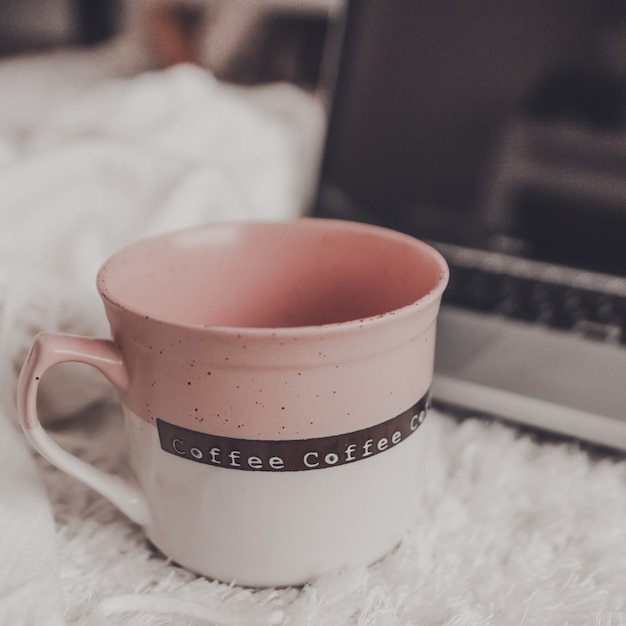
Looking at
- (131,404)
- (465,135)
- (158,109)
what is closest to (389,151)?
(465,135)

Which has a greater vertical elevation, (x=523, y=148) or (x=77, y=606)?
(x=523, y=148)

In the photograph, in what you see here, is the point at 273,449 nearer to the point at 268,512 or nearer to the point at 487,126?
the point at 268,512

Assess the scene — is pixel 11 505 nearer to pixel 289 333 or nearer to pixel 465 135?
pixel 289 333

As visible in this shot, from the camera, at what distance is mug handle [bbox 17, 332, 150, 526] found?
23cm

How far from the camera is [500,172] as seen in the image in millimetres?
446

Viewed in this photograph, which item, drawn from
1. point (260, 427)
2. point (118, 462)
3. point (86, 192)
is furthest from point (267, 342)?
point (86, 192)

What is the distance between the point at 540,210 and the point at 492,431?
0.57ft

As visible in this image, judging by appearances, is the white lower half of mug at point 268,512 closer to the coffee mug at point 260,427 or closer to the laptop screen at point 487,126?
the coffee mug at point 260,427

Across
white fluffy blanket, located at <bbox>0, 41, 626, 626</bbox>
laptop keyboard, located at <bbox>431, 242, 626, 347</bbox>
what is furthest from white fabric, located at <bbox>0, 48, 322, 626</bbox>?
laptop keyboard, located at <bbox>431, 242, 626, 347</bbox>

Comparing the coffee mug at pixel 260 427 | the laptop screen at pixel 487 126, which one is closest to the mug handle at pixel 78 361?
the coffee mug at pixel 260 427

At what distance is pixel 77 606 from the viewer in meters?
0.23

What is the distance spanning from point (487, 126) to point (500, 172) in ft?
0.11

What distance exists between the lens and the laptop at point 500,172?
0.36 meters

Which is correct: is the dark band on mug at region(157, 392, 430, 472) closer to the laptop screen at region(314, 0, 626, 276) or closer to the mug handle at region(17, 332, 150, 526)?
the mug handle at region(17, 332, 150, 526)
